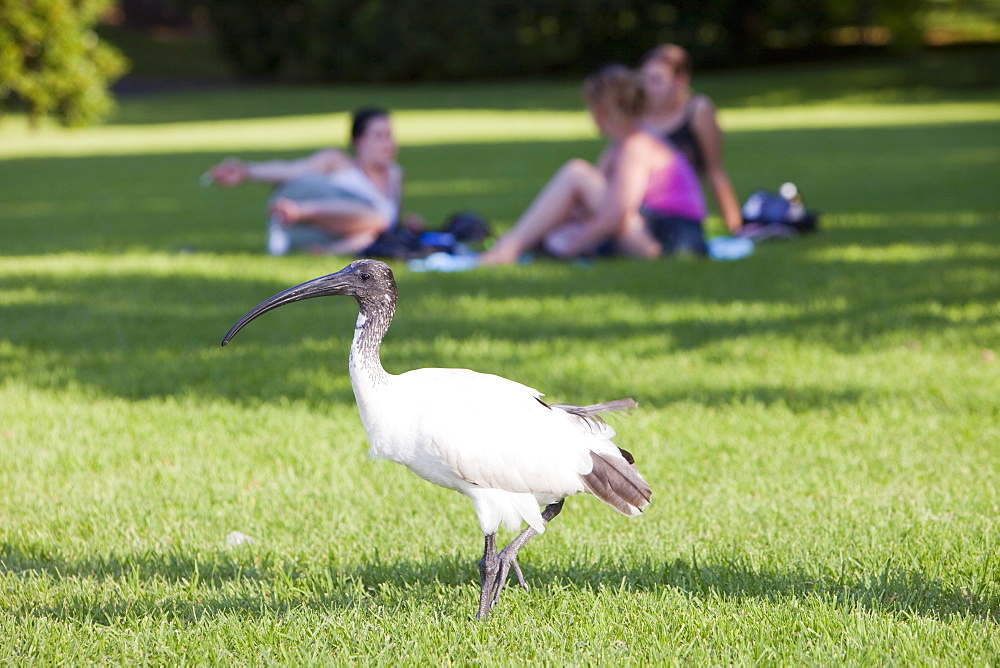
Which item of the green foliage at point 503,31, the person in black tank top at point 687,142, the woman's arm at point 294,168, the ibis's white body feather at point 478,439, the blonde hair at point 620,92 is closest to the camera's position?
the ibis's white body feather at point 478,439

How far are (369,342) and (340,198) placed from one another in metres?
6.51

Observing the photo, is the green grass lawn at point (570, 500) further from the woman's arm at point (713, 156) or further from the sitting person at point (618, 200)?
the woman's arm at point (713, 156)

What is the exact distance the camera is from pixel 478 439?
2760 mm

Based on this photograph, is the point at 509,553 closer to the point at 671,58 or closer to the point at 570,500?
the point at 570,500

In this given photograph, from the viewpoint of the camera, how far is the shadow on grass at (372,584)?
3070 millimetres

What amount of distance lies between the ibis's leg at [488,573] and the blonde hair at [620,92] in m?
5.76

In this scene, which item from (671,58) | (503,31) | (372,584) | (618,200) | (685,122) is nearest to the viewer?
(372,584)

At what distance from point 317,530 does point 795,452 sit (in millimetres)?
1893

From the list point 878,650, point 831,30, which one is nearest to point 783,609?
point 878,650

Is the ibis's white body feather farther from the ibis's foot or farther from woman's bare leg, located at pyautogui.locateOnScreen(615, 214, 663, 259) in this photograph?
woman's bare leg, located at pyautogui.locateOnScreen(615, 214, 663, 259)

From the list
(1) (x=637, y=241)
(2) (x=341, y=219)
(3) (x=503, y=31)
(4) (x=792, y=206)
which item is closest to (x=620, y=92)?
(1) (x=637, y=241)

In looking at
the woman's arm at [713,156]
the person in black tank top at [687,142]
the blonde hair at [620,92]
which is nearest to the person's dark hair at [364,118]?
the blonde hair at [620,92]

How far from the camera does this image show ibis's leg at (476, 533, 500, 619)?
2.88 m

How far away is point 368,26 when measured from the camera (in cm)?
4159
